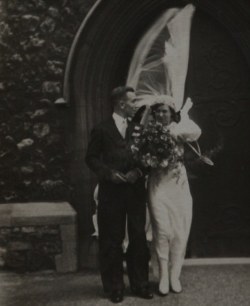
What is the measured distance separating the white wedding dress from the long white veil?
1225 mm

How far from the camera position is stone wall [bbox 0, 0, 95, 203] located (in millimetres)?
6324

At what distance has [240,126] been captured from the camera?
21.6 ft

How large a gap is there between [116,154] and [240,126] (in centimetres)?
202

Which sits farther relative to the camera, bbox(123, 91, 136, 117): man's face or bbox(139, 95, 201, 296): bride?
bbox(139, 95, 201, 296): bride

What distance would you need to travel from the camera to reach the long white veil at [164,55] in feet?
21.1

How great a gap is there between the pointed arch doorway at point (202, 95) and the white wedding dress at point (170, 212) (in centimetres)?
126

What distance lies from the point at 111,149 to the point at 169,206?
0.71 meters

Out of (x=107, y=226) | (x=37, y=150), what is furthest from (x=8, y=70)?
(x=107, y=226)

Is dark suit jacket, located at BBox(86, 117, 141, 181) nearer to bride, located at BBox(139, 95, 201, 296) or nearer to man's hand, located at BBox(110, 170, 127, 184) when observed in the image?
man's hand, located at BBox(110, 170, 127, 184)

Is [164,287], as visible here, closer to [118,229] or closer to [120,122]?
[118,229]

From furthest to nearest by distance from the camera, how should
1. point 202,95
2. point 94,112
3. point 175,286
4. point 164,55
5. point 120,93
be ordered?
point 202,95
point 164,55
point 94,112
point 175,286
point 120,93

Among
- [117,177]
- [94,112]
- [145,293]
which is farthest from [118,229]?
[94,112]

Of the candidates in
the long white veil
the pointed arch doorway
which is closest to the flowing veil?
the long white veil

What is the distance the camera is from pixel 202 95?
6.60 m
